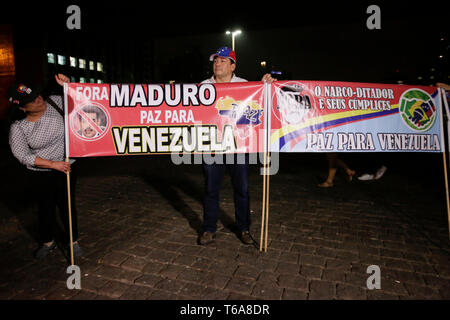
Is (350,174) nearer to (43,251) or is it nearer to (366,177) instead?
(366,177)

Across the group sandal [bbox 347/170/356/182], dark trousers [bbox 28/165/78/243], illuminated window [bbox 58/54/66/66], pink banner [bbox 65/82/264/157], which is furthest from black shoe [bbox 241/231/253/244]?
illuminated window [bbox 58/54/66/66]

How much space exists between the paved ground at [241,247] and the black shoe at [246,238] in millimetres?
86

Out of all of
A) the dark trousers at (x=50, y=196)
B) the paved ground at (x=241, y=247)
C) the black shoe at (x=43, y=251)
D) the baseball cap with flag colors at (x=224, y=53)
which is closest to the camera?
the paved ground at (x=241, y=247)

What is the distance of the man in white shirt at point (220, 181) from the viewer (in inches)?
138

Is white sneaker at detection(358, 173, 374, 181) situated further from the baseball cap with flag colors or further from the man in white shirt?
the baseball cap with flag colors

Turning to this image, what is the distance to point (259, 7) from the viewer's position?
27.8ft

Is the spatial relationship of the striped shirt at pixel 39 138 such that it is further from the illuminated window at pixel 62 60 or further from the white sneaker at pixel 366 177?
the illuminated window at pixel 62 60

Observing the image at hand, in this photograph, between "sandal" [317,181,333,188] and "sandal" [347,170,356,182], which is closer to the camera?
"sandal" [317,181,333,188]

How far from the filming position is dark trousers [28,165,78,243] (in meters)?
3.10

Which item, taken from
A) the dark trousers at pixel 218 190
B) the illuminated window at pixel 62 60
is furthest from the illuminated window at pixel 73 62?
the dark trousers at pixel 218 190

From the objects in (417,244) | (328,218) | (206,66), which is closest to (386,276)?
(417,244)

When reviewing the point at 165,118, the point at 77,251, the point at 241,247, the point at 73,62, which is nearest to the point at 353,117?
the point at 241,247

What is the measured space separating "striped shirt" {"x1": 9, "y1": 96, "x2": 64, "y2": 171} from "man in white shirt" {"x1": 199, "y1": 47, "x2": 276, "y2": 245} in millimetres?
1618

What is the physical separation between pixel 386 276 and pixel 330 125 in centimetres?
171
